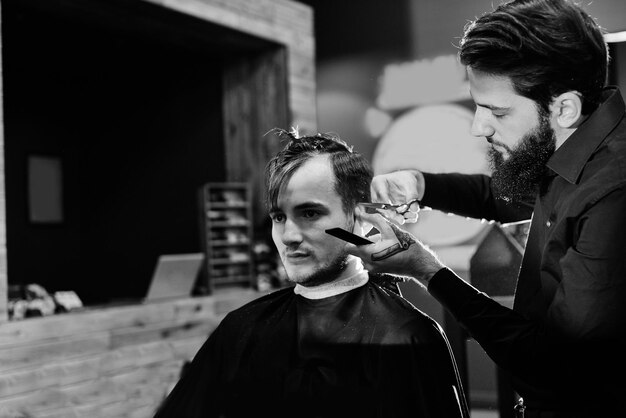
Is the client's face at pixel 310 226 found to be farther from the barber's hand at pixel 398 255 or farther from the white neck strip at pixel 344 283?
the barber's hand at pixel 398 255

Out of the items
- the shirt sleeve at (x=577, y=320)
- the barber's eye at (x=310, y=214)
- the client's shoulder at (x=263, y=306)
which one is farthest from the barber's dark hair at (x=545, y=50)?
the client's shoulder at (x=263, y=306)

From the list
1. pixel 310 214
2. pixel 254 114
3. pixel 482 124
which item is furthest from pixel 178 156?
pixel 482 124

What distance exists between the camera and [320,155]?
189 cm

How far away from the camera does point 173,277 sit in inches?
175

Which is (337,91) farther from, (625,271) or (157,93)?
(157,93)

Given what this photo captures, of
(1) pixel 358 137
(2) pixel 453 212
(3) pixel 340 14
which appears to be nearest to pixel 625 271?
(2) pixel 453 212

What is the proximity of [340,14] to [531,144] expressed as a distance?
259 cm

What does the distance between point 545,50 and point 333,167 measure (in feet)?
2.25

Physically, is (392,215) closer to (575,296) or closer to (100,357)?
(575,296)

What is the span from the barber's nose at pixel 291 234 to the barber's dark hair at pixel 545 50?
2.20 ft

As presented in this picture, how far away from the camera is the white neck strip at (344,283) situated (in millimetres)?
1880

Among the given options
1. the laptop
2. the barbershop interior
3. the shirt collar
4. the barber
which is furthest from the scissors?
the laptop

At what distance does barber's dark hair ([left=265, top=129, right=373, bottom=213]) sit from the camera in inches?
73.9

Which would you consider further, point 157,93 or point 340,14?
point 157,93
